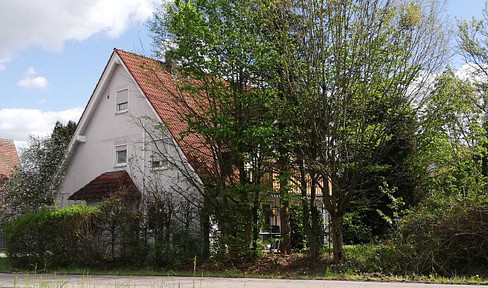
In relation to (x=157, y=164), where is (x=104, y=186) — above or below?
below

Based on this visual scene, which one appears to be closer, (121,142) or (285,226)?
(285,226)

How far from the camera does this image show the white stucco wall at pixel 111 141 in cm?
2495

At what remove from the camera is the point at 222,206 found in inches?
763

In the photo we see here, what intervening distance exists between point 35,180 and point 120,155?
438 centimetres

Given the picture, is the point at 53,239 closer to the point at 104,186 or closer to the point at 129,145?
the point at 104,186

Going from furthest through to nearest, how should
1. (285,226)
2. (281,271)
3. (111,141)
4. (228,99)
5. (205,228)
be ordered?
(111,141), (285,226), (205,228), (228,99), (281,271)

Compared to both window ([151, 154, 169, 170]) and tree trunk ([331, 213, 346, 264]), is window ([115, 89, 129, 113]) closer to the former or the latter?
window ([151, 154, 169, 170])

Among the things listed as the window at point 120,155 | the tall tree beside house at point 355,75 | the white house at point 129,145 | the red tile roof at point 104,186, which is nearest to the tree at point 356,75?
the tall tree beside house at point 355,75

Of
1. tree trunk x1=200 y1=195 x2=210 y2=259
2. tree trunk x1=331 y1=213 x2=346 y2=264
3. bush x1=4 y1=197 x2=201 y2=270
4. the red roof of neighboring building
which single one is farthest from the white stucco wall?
the red roof of neighboring building

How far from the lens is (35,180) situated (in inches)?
1056

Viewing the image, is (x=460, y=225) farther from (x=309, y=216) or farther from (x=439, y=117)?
(x=309, y=216)

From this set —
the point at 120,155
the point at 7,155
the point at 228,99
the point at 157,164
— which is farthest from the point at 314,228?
the point at 7,155

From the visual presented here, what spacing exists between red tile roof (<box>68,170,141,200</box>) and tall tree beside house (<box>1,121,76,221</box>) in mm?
1416

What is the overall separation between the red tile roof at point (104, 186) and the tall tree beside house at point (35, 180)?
4.65 ft
